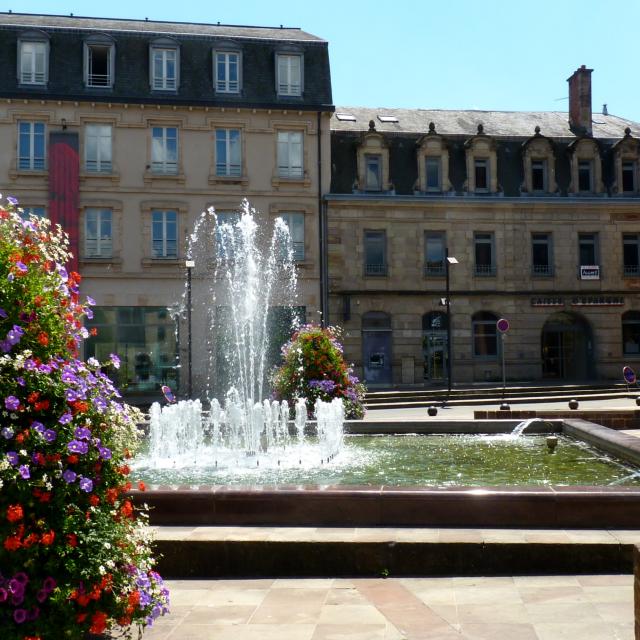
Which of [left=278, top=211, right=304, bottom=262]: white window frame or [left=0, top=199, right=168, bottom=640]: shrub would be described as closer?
[left=0, top=199, right=168, bottom=640]: shrub

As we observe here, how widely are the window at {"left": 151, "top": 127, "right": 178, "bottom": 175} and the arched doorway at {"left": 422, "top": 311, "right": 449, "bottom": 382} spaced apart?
12.0 m

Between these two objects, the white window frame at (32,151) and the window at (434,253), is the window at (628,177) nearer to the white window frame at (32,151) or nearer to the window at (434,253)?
the window at (434,253)

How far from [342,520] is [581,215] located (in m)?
30.5

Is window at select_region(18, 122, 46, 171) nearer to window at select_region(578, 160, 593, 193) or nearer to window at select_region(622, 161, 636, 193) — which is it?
window at select_region(578, 160, 593, 193)

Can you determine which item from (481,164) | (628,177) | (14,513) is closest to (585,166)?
(628,177)

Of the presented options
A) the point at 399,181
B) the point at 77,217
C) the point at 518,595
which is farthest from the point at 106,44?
the point at 518,595

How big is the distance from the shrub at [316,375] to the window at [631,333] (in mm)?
20011

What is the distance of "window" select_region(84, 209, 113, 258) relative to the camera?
3177cm

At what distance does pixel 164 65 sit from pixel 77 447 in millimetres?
29927

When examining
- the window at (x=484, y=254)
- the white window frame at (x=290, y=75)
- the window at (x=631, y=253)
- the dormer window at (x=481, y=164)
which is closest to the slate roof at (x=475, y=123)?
the dormer window at (x=481, y=164)

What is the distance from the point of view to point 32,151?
31328mm

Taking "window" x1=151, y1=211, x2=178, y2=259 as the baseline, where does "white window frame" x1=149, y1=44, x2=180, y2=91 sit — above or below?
above

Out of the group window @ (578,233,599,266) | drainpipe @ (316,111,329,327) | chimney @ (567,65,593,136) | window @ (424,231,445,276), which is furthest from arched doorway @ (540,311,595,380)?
drainpipe @ (316,111,329,327)

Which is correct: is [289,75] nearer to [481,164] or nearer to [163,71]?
[163,71]
